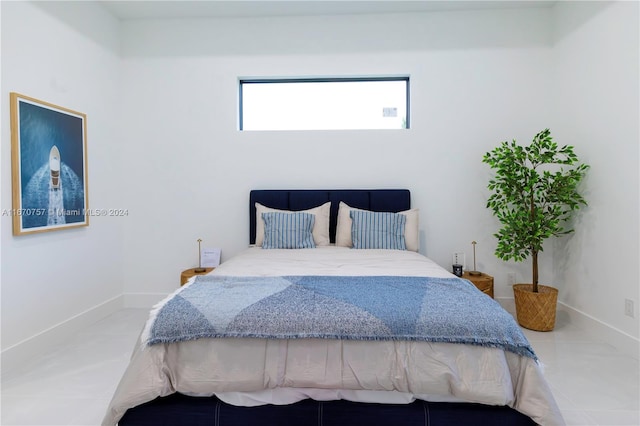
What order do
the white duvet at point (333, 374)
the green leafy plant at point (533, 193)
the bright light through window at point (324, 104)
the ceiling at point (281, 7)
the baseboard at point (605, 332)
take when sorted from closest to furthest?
the white duvet at point (333, 374)
the baseboard at point (605, 332)
the green leafy plant at point (533, 193)
the ceiling at point (281, 7)
the bright light through window at point (324, 104)

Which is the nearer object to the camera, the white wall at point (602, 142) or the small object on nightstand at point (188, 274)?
the white wall at point (602, 142)

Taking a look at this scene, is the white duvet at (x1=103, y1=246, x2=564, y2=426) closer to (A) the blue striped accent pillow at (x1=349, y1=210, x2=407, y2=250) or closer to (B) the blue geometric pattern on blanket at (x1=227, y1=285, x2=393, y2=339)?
(B) the blue geometric pattern on blanket at (x1=227, y1=285, x2=393, y2=339)

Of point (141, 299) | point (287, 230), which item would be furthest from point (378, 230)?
point (141, 299)

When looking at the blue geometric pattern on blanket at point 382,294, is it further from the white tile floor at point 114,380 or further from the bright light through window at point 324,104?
the bright light through window at point 324,104

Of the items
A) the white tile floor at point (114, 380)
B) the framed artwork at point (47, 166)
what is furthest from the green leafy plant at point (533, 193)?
the framed artwork at point (47, 166)

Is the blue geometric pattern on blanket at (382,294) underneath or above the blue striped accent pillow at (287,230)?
underneath

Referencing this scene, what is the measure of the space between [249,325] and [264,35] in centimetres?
314

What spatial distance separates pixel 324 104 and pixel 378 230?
152 centimetres

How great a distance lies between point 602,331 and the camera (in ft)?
9.37

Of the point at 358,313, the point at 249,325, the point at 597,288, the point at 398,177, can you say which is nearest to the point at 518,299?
the point at 597,288

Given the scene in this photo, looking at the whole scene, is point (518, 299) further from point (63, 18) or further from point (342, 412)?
point (63, 18)

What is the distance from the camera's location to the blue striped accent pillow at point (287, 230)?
10.3 feet

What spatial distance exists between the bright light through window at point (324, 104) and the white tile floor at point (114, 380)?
7.76 ft

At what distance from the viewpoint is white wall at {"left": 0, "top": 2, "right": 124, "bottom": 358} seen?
2.45 m
